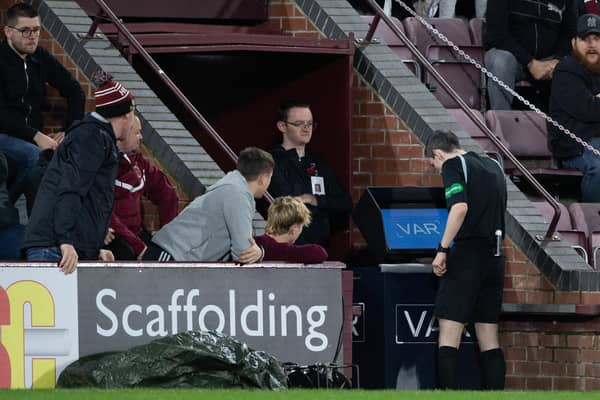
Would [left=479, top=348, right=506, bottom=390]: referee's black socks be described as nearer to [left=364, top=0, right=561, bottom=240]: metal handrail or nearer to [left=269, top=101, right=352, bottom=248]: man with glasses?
[left=364, top=0, right=561, bottom=240]: metal handrail

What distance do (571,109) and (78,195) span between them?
544cm

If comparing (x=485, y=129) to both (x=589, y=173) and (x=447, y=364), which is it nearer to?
(x=589, y=173)

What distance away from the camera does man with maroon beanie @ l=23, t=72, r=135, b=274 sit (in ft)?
34.5

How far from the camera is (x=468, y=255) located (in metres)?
12.2

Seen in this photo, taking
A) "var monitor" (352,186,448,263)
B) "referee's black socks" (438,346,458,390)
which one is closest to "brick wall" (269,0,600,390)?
"var monitor" (352,186,448,263)

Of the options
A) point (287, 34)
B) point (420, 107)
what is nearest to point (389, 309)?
point (420, 107)

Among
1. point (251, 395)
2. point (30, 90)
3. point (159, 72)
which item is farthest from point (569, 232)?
point (251, 395)

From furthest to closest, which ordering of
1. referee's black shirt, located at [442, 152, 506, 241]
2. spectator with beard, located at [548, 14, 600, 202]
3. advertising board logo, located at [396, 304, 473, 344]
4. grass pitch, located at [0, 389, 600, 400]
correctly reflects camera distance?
1. spectator with beard, located at [548, 14, 600, 202]
2. advertising board logo, located at [396, 304, 473, 344]
3. referee's black shirt, located at [442, 152, 506, 241]
4. grass pitch, located at [0, 389, 600, 400]

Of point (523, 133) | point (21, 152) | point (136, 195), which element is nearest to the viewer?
point (136, 195)

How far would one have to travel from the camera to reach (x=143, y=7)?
1507 cm

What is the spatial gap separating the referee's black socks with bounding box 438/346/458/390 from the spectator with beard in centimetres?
273

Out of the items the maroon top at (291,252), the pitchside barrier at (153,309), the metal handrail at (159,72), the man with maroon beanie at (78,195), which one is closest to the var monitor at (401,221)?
the metal handrail at (159,72)

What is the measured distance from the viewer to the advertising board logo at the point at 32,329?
1047cm

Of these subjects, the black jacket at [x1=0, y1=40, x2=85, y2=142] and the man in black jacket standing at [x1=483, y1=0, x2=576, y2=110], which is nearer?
the black jacket at [x1=0, y1=40, x2=85, y2=142]
